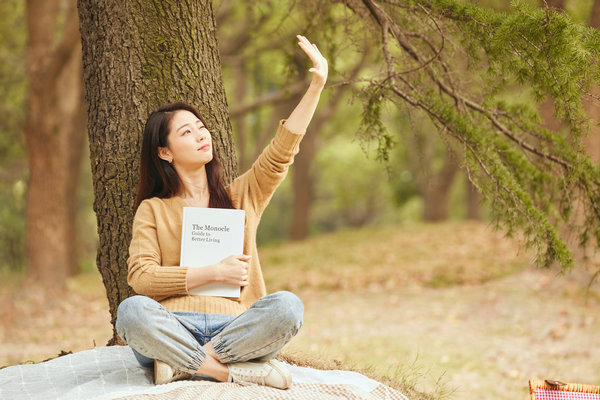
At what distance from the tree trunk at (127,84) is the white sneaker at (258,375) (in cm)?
95

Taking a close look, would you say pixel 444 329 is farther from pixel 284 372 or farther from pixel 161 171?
pixel 161 171

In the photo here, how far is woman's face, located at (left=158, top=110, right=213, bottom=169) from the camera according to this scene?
9.50ft

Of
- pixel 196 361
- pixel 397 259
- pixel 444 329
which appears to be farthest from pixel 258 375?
pixel 397 259

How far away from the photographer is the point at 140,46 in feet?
10.9

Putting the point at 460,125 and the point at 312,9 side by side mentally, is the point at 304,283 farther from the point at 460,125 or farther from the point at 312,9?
the point at 460,125

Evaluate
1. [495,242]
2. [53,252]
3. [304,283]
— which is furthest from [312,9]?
[495,242]

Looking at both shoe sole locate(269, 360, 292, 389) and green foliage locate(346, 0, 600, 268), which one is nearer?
shoe sole locate(269, 360, 292, 389)

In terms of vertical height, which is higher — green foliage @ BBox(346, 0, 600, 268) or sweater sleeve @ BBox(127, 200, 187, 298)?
green foliage @ BBox(346, 0, 600, 268)

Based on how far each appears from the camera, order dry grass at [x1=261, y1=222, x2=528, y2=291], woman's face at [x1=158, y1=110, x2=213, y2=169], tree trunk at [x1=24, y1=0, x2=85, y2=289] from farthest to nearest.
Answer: dry grass at [x1=261, y1=222, x2=528, y2=291], tree trunk at [x1=24, y1=0, x2=85, y2=289], woman's face at [x1=158, y1=110, x2=213, y2=169]

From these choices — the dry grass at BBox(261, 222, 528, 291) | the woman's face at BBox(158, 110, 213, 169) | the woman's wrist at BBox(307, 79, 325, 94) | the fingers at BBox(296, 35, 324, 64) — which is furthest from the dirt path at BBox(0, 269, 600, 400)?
the fingers at BBox(296, 35, 324, 64)

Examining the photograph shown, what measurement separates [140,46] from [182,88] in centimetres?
32

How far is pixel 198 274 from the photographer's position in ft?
8.98

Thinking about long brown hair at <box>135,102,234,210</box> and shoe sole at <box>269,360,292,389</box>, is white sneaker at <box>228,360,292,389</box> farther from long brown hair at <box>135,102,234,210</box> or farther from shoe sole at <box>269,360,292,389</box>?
long brown hair at <box>135,102,234,210</box>

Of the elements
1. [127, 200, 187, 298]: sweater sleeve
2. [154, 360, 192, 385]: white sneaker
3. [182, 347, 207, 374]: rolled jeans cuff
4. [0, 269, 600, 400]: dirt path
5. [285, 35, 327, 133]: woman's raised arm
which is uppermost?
[285, 35, 327, 133]: woman's raised arm
